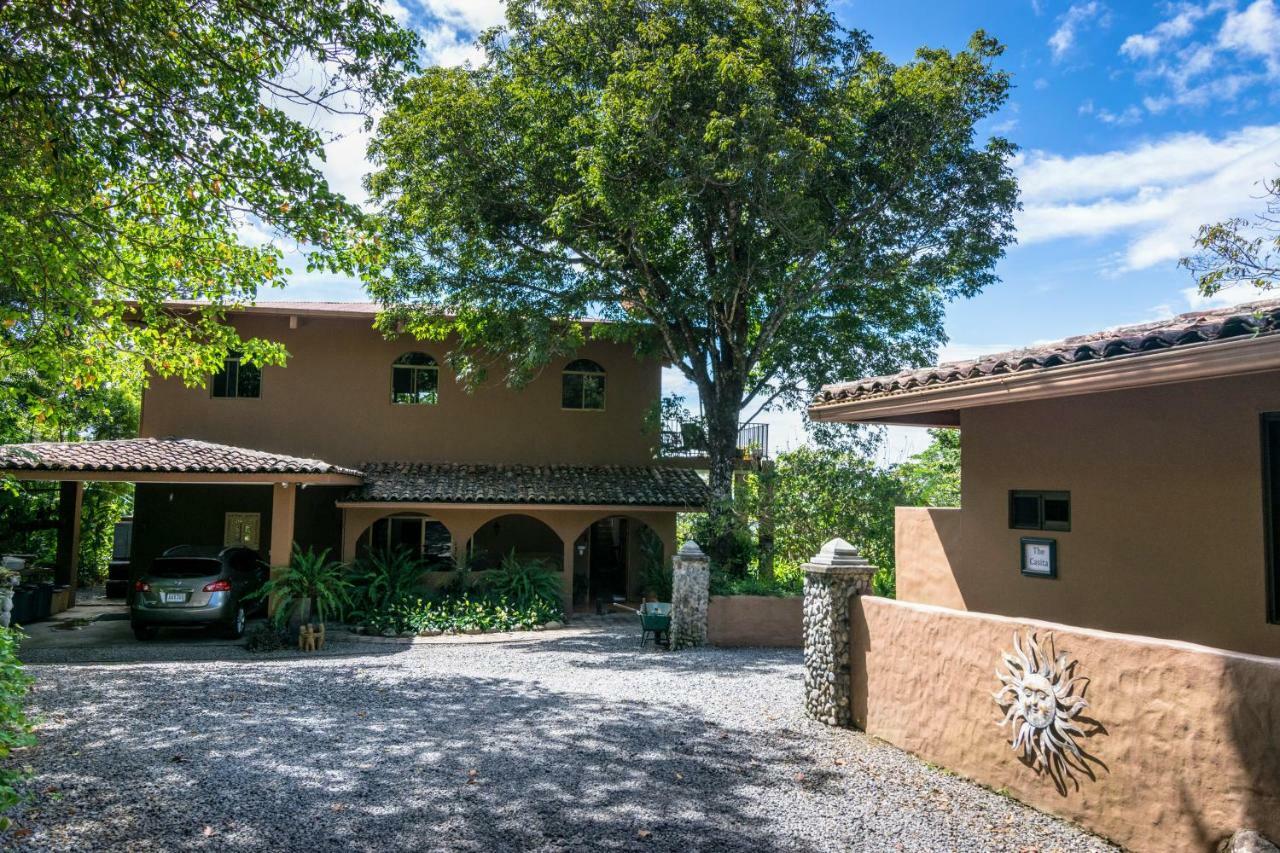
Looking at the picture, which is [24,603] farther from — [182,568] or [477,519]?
[477,519]

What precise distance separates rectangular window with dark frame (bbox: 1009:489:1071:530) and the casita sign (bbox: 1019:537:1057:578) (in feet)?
0.44

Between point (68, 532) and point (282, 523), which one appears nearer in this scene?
point (282, 523)

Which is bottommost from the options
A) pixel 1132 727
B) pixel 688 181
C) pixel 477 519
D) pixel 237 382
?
pixel 1132 727

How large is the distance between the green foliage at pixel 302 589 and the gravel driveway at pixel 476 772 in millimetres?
3679

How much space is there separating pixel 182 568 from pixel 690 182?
10334mm

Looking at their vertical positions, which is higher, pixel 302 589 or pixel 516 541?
pixel 516 541

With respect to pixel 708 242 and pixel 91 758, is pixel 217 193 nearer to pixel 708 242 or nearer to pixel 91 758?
pixel 91 758

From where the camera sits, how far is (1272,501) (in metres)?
5.87

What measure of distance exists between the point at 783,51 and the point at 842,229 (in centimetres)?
333

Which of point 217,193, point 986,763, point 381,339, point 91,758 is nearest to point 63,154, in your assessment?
point 217,193

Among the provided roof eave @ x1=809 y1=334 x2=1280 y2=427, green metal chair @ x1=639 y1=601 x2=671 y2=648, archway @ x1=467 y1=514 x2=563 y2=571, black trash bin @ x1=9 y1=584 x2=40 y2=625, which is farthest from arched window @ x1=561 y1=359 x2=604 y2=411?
roof eave @ x1=809 y1=334 x2=1280 y2=427

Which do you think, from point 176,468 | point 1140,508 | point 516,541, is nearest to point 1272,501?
point 1140,508

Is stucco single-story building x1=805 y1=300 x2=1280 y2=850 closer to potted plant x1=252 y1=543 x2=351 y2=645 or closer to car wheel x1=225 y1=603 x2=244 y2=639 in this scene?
potted plant x1=252 y1=543 x2=351 y2=645

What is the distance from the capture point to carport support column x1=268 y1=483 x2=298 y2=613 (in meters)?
14.0
